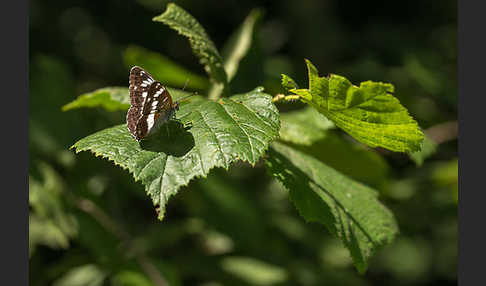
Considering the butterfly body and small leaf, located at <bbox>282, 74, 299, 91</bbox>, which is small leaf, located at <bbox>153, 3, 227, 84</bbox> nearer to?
the butterfly body

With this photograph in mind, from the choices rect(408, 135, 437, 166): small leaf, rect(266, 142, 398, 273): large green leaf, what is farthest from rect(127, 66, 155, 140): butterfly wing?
rect(408, 135, 437, 166): small leaf

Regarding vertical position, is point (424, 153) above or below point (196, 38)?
below

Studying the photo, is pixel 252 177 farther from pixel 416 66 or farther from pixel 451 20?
pixel 451 20

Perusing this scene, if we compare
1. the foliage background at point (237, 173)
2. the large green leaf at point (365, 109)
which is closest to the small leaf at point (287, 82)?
the large green leaf at point (365, 109)

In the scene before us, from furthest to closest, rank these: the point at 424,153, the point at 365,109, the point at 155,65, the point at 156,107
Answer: the point at 155,65 → the point at 424,153 → the point at 156,107 → the point at 365,109

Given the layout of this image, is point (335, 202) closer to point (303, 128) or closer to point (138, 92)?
point (303, 128)

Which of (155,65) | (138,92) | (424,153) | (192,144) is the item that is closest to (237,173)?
(155,65)
